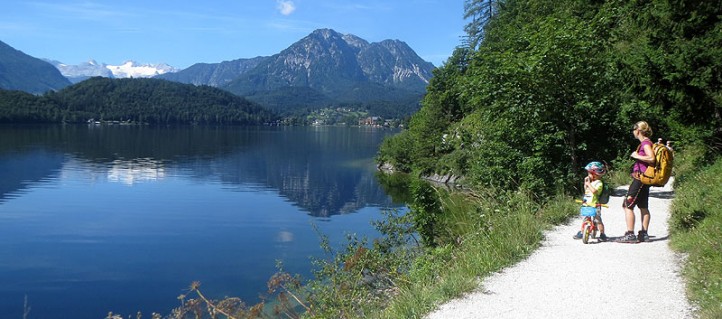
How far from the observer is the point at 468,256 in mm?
8227

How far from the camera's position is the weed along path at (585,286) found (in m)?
5.80

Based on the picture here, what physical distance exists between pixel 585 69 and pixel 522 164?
3820 mm

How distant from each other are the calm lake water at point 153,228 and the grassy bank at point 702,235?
48.7ft

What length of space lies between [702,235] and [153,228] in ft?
99.3

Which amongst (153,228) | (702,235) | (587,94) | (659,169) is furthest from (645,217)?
(153,228)

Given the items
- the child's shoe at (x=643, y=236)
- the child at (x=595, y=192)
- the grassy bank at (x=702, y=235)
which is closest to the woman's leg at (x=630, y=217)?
the child's shoe at (x=643, y=236)

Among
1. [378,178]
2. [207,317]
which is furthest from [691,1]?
[378,178]

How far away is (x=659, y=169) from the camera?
851cm

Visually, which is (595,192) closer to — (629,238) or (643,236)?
(629,238)

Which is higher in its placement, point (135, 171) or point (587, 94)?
point (587, 94)

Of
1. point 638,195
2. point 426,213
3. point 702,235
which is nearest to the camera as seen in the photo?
point 702,235

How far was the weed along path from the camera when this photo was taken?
19.0ft

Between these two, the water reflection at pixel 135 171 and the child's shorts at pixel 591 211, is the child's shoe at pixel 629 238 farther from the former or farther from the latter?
the water reflection at pixel 135 171

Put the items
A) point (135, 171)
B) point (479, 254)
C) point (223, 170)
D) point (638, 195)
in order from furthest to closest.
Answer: point (223, 170) → point (135, 171) → point (638, 195) → point (479, 254)
